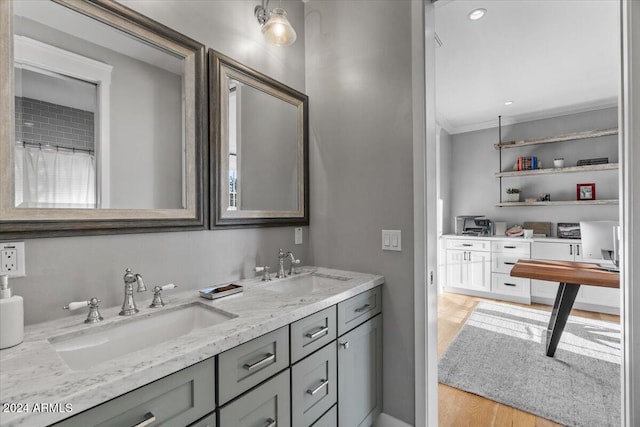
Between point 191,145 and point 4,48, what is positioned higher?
point 4,48

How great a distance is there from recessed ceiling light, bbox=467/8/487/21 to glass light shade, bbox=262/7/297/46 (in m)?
1.54

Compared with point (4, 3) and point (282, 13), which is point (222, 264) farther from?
point (282, 13)

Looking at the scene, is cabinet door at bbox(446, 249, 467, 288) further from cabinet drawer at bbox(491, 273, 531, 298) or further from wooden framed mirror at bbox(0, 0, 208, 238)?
wooden framed mirror at bbox(0, 0, 208, 238)

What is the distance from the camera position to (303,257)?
2.08 metres

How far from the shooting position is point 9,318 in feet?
2.72

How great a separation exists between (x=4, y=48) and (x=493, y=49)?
330cm

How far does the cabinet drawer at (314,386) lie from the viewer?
117 cm

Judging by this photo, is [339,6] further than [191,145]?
Yes

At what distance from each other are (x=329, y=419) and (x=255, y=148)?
4.73ft

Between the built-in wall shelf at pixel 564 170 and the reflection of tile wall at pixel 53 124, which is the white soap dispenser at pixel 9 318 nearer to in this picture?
the reflection of tile wall at pixel 53 124

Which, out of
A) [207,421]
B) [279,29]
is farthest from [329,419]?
[279,29]

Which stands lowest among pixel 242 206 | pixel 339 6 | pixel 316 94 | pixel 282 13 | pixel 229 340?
pixel 229 340

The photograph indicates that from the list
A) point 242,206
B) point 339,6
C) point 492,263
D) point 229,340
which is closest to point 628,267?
point 229,340

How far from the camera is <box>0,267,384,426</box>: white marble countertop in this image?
61cm
